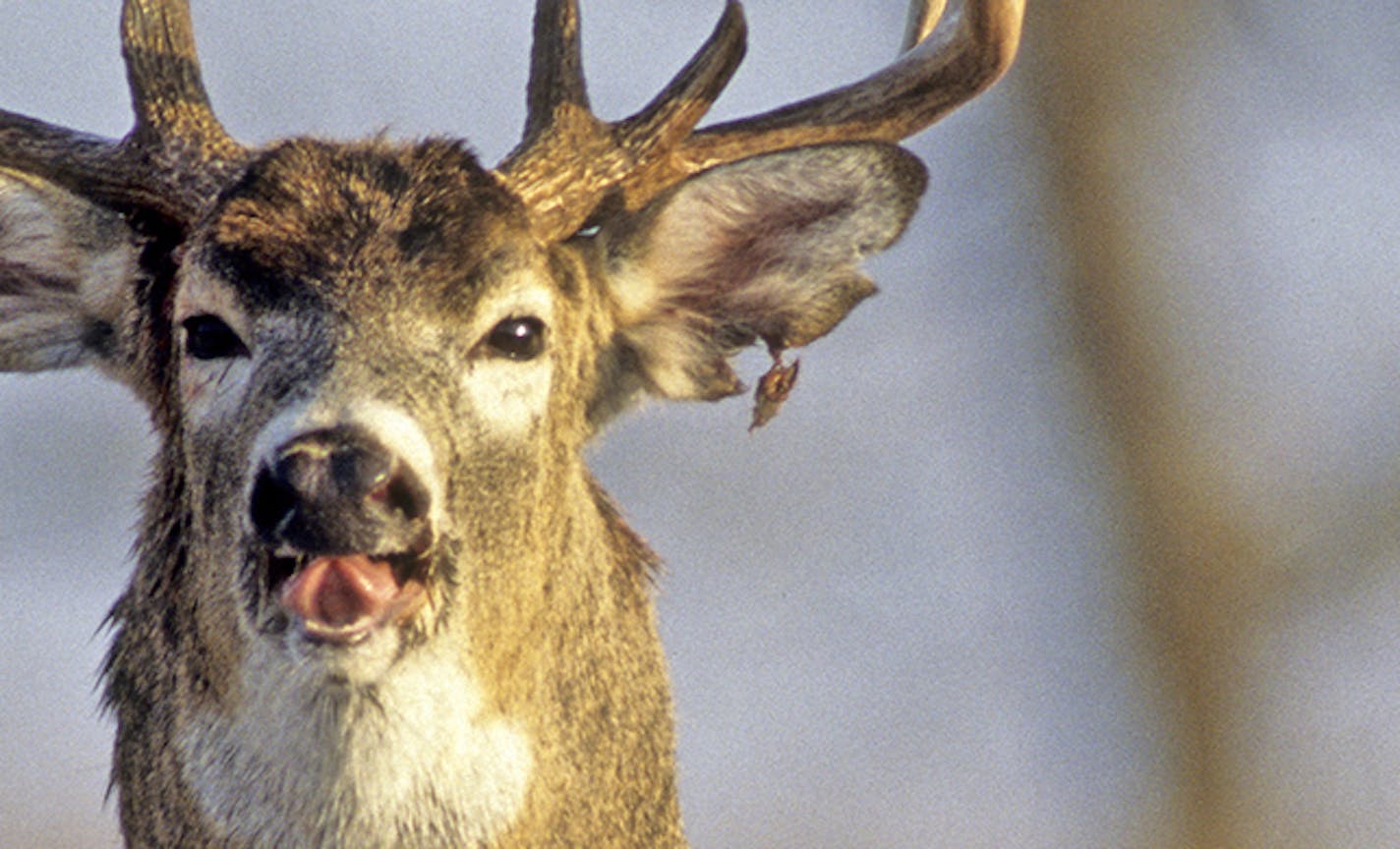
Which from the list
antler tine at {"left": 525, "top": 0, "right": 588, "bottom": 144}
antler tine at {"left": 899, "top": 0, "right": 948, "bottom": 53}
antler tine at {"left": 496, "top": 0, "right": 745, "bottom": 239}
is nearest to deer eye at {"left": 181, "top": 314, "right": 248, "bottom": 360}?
antler tine at {"left": 496, "top": 0, "right": 745, "bottom": 239}

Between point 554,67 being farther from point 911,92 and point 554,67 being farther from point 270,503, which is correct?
point 270,503

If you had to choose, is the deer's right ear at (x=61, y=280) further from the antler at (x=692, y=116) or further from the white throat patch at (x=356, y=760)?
the white throat patch at (x=356, y=760)

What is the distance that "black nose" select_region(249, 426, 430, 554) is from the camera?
4.31m

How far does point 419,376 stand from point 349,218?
0.44 metres

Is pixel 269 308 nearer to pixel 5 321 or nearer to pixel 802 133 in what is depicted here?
pixel 5 321

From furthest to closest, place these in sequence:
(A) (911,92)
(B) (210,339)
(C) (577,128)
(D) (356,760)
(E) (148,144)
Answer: (A) (911,92), (C) (577,128), (E) (148,144), (B) (210,339), (D) (356,760)

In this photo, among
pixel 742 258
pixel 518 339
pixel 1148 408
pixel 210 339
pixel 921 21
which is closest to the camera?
pixel 210 339

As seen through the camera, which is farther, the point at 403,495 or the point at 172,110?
the point at 172,110

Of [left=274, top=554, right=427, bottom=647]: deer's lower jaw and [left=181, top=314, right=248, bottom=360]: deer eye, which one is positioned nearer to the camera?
[left=274, top=554, right=427, bottom=647]: deer's lower jaw

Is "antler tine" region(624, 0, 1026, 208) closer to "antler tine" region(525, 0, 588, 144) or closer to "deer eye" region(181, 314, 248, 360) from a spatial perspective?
"antler tine" region(525, 0, 588, 144)

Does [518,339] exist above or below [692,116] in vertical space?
below

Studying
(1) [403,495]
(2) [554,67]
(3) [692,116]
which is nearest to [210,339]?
(1) [403,495]

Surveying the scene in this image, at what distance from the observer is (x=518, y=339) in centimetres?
507

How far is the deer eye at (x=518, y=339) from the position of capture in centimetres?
501
